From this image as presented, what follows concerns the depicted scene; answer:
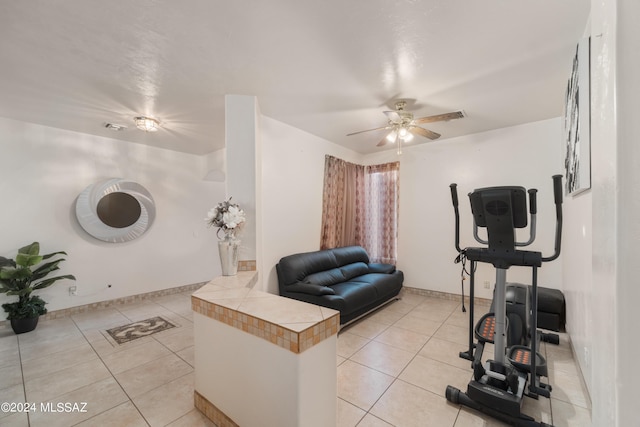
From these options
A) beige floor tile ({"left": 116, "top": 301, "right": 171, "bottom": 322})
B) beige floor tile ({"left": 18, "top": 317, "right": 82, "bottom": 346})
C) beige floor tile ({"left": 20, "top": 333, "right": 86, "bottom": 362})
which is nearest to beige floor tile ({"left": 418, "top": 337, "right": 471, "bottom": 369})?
beige floor tile ({"left": 116, "top": 301, "right": 171, "bottom": 322})

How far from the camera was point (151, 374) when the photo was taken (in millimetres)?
2350

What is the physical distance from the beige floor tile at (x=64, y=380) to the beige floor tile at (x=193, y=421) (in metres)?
1.04

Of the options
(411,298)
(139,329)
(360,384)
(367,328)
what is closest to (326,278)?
(367,328)

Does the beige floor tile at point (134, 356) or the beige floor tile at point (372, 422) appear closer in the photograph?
the beige floor tile at point (372, 422)

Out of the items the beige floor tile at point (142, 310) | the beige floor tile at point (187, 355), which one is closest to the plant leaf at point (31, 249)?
the beige floor tile at point (142, 310)

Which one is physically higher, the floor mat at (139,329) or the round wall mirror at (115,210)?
the round wall mirror at (115,210)

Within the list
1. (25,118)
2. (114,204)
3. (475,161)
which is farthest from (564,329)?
(25,118)

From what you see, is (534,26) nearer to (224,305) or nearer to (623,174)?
(623,174)

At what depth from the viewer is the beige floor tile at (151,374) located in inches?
85.4

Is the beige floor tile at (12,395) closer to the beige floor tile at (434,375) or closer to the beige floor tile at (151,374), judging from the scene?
the beige floor tile at (151,374)

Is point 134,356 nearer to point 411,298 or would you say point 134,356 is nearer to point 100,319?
point 100,319

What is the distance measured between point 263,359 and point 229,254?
→ 47.8 inches

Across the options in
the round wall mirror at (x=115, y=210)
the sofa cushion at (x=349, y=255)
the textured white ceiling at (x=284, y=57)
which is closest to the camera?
the textured white ceiling at (x=284, y=57)

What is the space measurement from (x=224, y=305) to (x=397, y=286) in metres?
3.20
